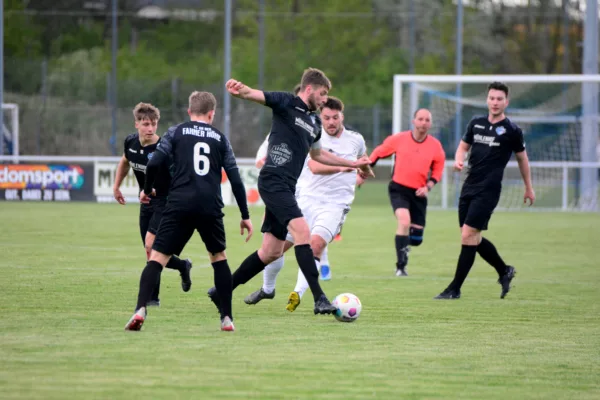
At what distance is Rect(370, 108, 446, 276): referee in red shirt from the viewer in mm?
13219

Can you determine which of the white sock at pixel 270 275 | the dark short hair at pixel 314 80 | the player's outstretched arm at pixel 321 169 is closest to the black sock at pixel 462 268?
the player's outstretched arm at pixel 321 169

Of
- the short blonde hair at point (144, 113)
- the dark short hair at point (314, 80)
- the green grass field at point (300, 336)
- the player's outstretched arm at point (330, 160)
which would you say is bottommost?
the green grass field at point (300, 336)

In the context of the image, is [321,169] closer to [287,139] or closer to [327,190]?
[327,190]

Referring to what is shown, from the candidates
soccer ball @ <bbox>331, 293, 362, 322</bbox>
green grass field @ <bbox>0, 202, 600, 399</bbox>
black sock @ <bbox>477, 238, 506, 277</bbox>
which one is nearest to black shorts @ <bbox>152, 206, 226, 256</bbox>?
green grass field @ <bbox>0, 202, 600, 399</bbox>

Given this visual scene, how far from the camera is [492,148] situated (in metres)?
10.4

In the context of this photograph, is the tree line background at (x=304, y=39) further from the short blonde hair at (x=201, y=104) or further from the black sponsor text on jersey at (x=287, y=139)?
the short blonde hair at (x=201, y=104)

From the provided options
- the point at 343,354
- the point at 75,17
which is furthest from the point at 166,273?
the point at 75,17

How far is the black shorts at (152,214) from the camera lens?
29.9ft

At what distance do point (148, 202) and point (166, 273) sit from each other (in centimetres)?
305

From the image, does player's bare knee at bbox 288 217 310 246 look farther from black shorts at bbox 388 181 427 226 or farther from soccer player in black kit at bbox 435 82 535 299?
black shorts at bbox 388 181 427 226

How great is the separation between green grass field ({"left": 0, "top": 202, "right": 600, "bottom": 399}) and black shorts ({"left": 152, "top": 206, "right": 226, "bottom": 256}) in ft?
2.03

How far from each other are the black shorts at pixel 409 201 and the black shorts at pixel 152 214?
15.0ft

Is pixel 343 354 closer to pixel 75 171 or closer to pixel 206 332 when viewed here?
pixel 206 332

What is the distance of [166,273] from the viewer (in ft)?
39.9
